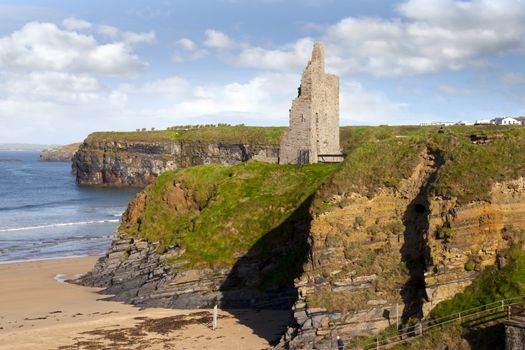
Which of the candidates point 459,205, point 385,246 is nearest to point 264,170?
point 385,246

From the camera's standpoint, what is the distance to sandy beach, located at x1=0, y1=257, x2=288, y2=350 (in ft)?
90.3

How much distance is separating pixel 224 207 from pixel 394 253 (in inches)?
673

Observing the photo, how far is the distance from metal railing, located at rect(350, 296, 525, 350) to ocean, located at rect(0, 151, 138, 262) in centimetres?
3894

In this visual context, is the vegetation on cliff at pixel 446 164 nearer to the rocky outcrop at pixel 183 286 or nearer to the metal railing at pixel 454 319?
the metal railing at pixel 454 319

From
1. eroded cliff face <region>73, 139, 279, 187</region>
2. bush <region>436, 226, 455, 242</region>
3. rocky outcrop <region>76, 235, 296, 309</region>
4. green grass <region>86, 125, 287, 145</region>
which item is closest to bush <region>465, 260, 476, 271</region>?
bush <region>436, 226, 455, 242</region>

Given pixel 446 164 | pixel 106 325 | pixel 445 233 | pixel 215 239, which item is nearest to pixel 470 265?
pixel 445 233

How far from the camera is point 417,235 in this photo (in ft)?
78.7

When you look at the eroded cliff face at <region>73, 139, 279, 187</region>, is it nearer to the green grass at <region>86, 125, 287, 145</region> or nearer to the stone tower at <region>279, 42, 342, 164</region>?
the green grass at <region>86, 125, 287, 145</region>

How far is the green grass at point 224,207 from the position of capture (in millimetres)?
36719

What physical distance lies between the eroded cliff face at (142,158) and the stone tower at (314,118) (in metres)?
81.6

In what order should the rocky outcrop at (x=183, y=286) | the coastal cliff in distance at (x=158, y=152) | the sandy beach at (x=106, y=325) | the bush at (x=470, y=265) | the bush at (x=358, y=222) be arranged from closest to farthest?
the bush at (x=470, y=265) → the bush at (x=358, y=222) → the sandy beach at (x=106, y=325) → the rocky outcrop at (x=183, y=286) → the coastal cliff in distance at (x=158, y=152)

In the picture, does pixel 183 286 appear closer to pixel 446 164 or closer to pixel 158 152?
pixel 446 164

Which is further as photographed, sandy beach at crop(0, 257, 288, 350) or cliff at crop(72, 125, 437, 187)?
cliff at crop(72, 125, 437, 187)

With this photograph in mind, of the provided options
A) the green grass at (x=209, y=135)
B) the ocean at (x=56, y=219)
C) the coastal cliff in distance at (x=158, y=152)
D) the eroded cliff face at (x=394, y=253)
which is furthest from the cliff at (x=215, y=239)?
the coastal cliff in distance at (x=158, y=152)
